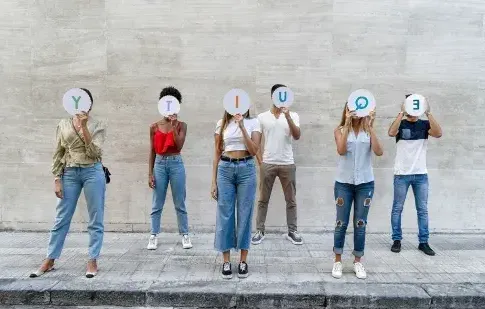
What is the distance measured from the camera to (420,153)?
5.45 meters

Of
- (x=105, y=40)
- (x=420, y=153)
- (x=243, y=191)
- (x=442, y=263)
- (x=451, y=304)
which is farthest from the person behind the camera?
(x=105, y=40)

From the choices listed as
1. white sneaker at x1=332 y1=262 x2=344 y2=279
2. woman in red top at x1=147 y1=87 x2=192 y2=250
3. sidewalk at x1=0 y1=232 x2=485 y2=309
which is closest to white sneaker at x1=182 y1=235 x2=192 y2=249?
woman in red top at x1=147 y1=87 x2=192 y2=250

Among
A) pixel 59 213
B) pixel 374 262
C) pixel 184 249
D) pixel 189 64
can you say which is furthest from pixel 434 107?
pixel 59 213

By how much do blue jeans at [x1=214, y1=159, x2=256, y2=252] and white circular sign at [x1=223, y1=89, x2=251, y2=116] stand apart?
20.9 inches

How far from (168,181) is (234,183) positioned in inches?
54.7

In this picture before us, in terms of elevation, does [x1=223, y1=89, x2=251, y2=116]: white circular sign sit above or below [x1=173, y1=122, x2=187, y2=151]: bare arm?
above

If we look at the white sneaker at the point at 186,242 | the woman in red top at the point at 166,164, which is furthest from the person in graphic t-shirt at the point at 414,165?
the woman in red top at the point at 166,164

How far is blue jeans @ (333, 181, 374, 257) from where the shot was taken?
179 inches

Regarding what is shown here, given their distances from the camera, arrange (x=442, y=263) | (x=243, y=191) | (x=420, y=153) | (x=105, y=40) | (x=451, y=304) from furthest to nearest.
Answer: (x=105, y=40) → (x=420, y=153) → (x=442, y=263) → (x=243, y=191) → (x=451, y=304)

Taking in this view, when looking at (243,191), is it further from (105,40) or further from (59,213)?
(105,40)

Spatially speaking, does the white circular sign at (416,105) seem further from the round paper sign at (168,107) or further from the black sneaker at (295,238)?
the round paper sign at (168,107)

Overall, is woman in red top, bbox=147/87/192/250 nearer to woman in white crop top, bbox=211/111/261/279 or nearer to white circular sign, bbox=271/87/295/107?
woman in white crop top, bbox=211/111/261/279

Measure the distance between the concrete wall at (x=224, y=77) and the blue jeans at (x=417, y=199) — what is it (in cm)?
80

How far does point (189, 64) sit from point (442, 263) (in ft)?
13.7
